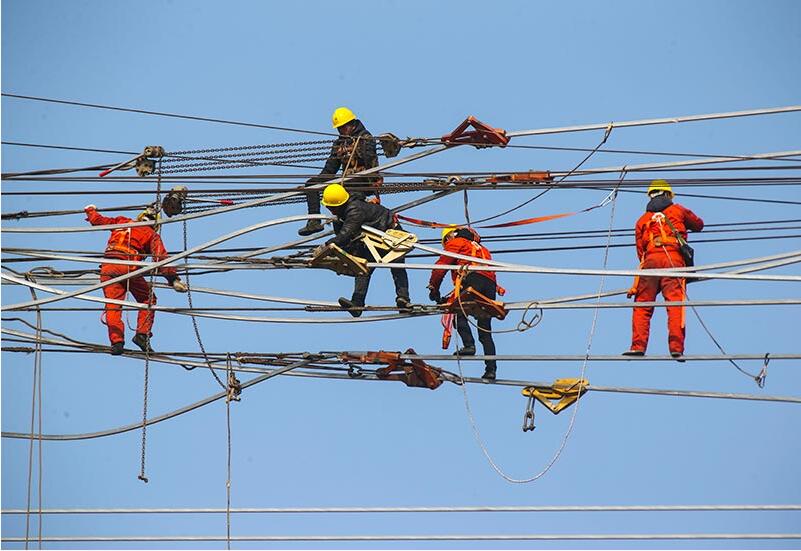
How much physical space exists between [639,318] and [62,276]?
672cm

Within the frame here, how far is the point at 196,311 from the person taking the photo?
21.9 metres

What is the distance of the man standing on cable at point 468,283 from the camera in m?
21.7

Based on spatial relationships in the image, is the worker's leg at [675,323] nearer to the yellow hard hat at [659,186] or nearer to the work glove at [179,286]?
the yellow hard hat at [659,186]

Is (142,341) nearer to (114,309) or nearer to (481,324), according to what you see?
(114,309)

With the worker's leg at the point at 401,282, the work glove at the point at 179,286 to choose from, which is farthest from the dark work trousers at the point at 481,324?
the work glove at the point at 179,286

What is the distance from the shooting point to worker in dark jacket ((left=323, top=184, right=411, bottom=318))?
2083cm

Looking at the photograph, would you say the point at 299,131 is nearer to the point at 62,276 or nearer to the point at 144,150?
the point at 144,150

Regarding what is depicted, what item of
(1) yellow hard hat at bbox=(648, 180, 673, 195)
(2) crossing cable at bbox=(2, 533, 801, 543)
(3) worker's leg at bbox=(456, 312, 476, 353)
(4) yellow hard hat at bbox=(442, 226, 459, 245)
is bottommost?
(2) crossing cable at bbox=(2, 533, 801, 543)

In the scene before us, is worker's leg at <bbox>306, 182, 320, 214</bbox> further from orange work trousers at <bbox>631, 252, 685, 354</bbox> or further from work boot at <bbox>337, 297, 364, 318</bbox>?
orange work trousers at <bbox>631, 252, 685, 354</bbox>

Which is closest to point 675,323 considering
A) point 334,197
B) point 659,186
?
point 659,186

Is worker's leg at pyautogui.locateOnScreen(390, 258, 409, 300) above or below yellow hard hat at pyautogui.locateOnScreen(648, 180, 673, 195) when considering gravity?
below

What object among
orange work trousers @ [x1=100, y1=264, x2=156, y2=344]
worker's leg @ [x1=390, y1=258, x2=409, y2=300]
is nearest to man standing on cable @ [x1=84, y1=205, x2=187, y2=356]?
orange work trousers @ [x1=100, y1=264, x2=156, y2=344]

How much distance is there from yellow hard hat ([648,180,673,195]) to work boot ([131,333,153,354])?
5993 millimetres

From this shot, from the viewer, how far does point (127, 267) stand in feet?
73.8
